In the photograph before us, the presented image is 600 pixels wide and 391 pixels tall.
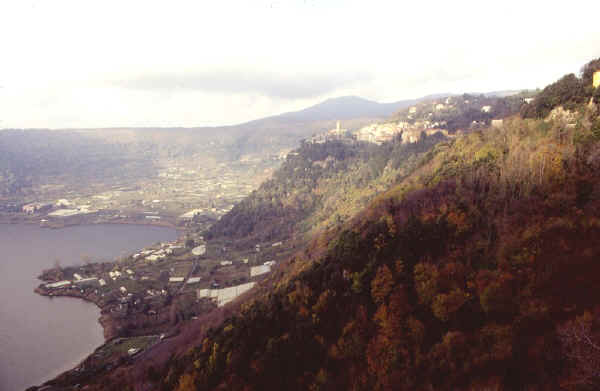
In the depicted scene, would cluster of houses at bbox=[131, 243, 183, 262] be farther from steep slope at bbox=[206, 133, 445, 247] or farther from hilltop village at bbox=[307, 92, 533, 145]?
hilltop village at bbox=[307, 92, 533, 145]

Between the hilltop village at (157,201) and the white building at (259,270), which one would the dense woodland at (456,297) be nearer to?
the white building at (259,270)

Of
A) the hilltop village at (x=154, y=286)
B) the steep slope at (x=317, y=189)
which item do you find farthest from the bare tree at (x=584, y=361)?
the steep slope at (x=317, y=189)

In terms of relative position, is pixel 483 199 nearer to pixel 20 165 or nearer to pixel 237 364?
pixel 237 364

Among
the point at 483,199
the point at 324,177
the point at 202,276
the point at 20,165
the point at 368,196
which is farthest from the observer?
the point at 20,165

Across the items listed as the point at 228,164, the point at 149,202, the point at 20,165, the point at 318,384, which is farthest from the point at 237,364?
the point at 20,165

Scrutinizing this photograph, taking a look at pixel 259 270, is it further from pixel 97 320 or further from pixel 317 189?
pixel 317 189

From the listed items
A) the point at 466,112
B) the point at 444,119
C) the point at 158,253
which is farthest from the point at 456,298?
the point at 444,119
